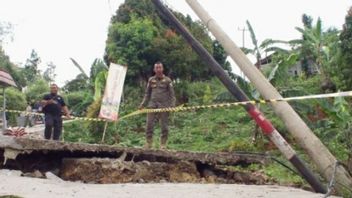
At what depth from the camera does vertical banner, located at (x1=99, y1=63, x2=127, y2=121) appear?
35.7 ft

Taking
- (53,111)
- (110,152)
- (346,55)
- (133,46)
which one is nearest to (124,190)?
(110,152)

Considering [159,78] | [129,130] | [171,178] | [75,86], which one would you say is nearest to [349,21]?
[129,130]

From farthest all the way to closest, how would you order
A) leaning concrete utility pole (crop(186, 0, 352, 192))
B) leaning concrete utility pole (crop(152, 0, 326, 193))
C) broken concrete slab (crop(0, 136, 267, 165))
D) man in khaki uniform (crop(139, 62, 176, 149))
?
man in khaki uniform (crop(139, 62, 176, 149)) < broken concrete slab (crop(0, 136, 267, 165)) < leaning concrete utility pole (crop(152, 0, 326, 193)) < leaning concrete utility pole (crop(186, 0, 352, 192))

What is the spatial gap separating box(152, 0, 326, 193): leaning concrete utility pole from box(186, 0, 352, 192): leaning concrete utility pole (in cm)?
20

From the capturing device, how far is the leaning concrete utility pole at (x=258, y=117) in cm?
677

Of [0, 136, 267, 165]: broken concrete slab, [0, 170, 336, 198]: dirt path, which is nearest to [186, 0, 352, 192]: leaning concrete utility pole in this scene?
[0, 170, 336, 198]: dirt path

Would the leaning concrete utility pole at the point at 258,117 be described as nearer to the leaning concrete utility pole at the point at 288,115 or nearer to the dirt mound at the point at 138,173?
the leaning concrete utility pole at the point at 288,115

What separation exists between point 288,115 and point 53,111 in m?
5.64

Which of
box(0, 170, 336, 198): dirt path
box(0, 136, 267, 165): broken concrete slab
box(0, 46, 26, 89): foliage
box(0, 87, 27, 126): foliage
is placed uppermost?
box(0, 46, 26, 89): foliage

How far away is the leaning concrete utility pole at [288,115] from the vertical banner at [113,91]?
398 cm

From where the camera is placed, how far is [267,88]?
691 cm

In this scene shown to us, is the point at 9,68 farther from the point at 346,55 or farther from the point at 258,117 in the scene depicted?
the point at 258,117

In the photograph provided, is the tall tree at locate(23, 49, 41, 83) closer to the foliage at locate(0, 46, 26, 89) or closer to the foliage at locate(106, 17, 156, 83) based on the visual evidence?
the foliage at locate(0, 46, 26, 89)

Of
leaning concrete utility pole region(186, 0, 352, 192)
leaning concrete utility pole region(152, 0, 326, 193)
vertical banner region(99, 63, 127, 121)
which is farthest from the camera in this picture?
vertical banner region(99, 63, 127, 121)
